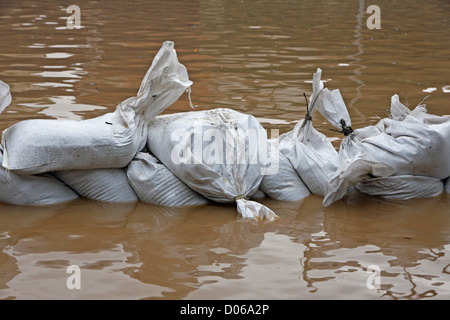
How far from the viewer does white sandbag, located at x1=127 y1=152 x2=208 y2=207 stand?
3.71 meters

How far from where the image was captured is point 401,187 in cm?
393

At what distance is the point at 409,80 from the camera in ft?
23.3

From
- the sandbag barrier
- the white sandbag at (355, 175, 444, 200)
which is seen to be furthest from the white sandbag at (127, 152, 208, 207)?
the white sandbag at (355, 175, 444, 200)

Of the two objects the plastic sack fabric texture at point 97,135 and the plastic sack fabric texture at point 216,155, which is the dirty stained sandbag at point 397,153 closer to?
the plastic sack fabric texture at point 216,155

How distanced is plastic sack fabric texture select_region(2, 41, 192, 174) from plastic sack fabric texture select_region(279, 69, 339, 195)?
695 mm

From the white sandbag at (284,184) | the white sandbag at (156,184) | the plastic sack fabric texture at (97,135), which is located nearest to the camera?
the plastic sack fabric texture at (97,135)

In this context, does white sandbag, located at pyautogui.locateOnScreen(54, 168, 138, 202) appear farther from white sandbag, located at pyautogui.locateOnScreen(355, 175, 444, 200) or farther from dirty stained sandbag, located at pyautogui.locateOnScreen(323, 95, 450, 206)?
white sandbag, located at pyautogui.locateOnScreen(355, 175, 444, 200)

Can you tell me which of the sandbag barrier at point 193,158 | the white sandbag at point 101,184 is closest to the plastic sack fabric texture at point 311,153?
the sandbag barrier at point 193,158

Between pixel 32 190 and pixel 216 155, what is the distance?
100cm

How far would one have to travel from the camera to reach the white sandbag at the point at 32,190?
3.60 metres

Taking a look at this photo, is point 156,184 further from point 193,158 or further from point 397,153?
point 397,153

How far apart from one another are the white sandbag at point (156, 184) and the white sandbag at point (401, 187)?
0.99 metres
